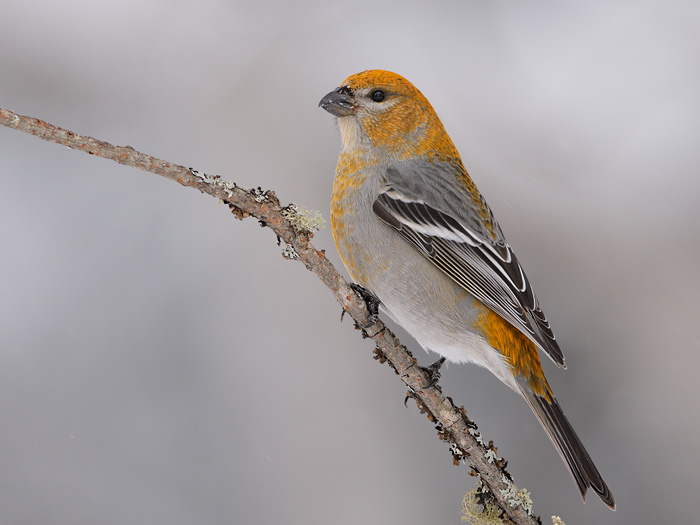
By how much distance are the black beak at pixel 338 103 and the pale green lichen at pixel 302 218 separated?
1.26 metres

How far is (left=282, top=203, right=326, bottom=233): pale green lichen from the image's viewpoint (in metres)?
2.52

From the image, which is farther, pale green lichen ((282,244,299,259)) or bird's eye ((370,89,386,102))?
bird's eye ((370,89,386,102))

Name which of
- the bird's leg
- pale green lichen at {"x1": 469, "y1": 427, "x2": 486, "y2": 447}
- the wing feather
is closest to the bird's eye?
the wing feather

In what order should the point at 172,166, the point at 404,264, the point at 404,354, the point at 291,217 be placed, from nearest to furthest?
1. the point at 172,166
2. the point at 291,217
3. the point at 404,354
4. the point at 404,264

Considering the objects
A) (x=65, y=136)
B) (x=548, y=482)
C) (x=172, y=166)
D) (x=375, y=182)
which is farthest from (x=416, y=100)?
(x=548, y=482)

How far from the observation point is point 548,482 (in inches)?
173

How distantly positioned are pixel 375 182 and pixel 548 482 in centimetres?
232

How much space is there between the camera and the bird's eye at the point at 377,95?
3686mm

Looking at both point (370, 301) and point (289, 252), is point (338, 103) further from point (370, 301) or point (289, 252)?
point (289, 252)

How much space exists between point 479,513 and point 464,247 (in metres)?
1.26

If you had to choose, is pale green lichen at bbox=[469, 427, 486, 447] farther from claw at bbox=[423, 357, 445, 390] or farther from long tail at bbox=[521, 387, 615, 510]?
long tail at bbox=[521, 387, 615, 510]

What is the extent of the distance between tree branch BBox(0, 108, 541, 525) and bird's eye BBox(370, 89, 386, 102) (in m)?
1.35

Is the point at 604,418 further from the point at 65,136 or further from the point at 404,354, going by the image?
the point at 65,136

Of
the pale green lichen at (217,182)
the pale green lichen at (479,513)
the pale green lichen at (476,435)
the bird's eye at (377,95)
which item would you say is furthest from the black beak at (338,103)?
the pale green lichen at (479,513)
